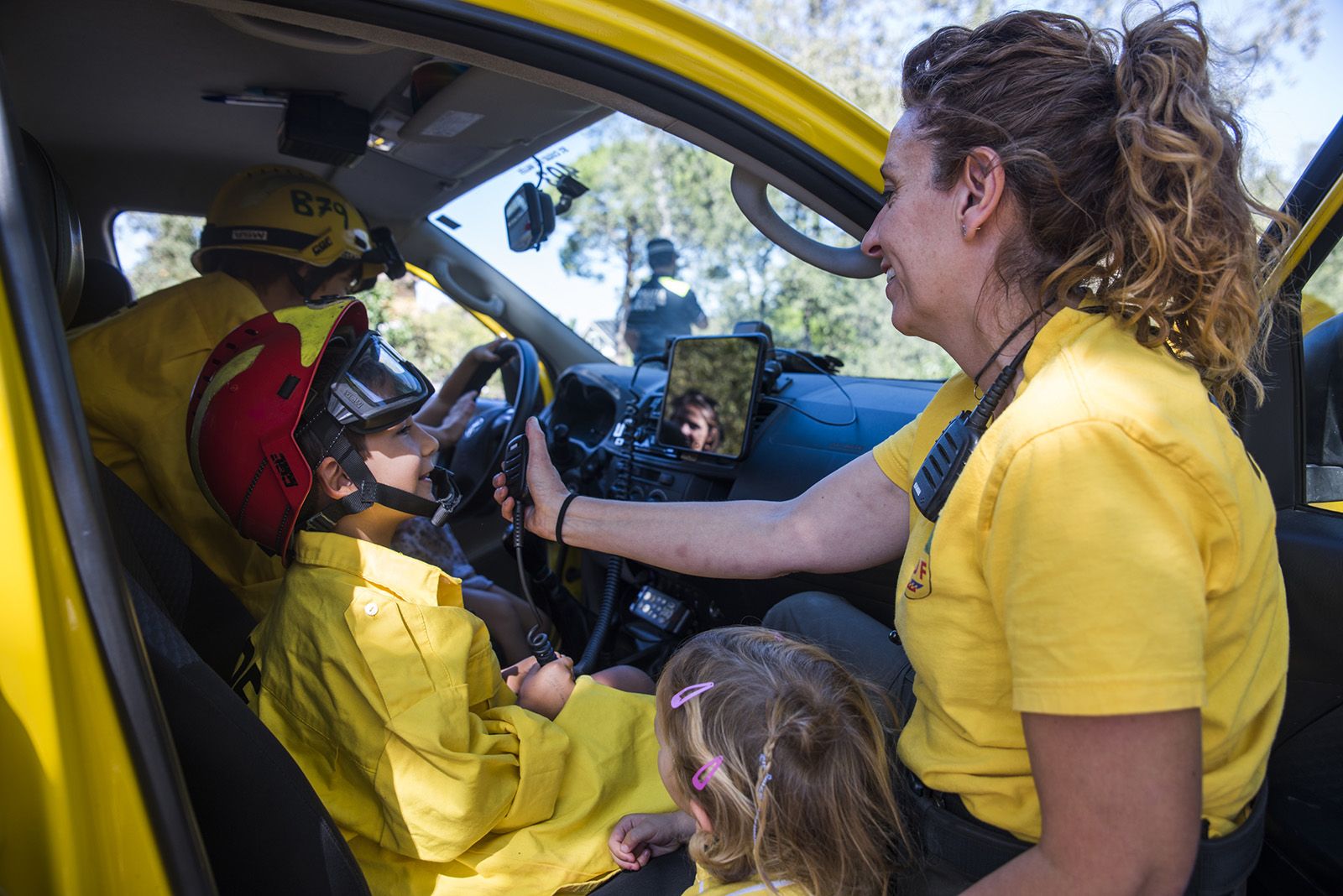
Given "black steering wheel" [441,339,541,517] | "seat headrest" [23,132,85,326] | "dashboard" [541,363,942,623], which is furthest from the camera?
"black steering wheel" [441,339,541,517]

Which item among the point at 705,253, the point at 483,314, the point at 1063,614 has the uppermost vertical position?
the point at 1063,614

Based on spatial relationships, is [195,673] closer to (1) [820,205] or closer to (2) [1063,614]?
(2) [1063,614]

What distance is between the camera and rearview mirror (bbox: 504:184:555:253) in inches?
119

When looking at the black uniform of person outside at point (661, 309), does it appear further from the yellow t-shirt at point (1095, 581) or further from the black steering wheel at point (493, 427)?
the yellow t-shirt at point (1095, 581)

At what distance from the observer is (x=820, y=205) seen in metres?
1.84

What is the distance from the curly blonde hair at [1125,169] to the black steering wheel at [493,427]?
2120 mm

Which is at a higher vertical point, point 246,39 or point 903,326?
point 246,39

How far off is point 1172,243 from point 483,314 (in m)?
3.40

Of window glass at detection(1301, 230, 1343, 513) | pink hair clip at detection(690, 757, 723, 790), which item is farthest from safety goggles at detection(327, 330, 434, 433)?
window glass at detection(1301, 230, 1343, 513)

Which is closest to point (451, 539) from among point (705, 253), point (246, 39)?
point (246, 39)

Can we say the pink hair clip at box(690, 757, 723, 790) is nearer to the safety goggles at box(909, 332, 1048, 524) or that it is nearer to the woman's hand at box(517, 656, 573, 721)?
the safety goggles at box(909, 332, 1048, 524)

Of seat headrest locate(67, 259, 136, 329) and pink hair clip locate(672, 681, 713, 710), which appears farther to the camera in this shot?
seat headrest locate(67, 259, 136, 329)

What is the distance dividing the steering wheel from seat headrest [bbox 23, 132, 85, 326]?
151 centimetres

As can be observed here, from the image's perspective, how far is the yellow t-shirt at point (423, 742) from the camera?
164cm
